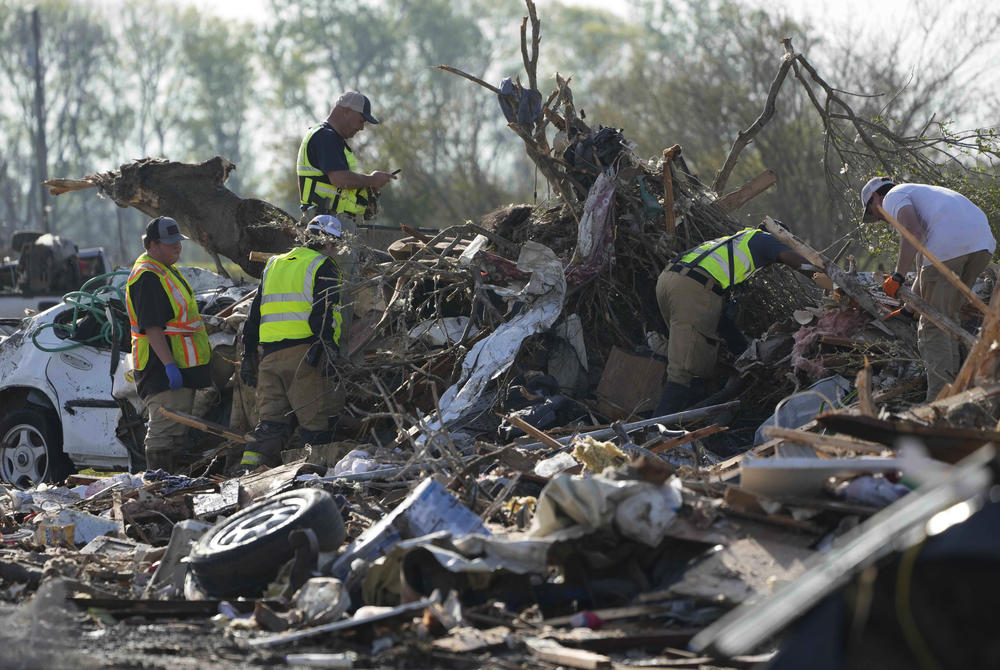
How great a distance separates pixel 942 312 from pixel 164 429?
5.42 meters

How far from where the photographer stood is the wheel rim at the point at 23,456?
9.05 metres

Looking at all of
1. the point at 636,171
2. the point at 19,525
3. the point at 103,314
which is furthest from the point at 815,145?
the point at 19,525

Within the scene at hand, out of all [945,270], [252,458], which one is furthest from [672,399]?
[252,458]

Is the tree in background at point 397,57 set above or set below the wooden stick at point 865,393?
above

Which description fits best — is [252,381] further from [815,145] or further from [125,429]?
[815,145]

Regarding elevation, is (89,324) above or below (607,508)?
above

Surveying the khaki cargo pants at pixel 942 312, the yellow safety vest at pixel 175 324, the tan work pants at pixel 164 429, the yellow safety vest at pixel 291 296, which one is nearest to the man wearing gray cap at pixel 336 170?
the yellow safety vest at pixel 291 296

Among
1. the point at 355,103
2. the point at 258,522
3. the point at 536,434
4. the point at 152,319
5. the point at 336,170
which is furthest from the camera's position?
the point at 355,103

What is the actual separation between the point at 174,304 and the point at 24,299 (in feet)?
18.3

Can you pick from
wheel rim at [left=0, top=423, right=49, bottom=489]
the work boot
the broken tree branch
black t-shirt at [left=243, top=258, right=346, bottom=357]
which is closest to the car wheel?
wheel rim at [left=0, top=423, right=49, bottom=489]

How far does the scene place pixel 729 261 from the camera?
7.92 m

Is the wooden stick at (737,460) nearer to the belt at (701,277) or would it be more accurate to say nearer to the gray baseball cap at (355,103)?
the belt at (701,277)

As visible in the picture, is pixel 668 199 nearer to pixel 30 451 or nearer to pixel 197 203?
pixel 197 203

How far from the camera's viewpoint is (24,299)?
1305 cm
